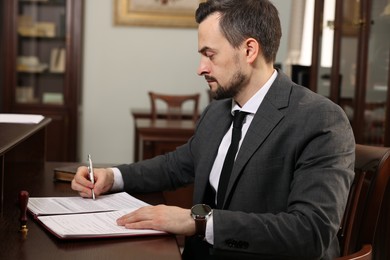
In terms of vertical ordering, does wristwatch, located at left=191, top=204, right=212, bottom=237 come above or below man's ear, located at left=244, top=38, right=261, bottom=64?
below

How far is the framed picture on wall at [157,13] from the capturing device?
270 inches

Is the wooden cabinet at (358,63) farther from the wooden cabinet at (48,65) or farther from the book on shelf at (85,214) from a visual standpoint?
the wooden cabinet at (48,65)

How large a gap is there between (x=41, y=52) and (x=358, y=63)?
13.4ft

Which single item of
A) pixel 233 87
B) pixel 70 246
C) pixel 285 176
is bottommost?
pixel 70 246

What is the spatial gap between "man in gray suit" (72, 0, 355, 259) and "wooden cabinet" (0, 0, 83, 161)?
15.2ft

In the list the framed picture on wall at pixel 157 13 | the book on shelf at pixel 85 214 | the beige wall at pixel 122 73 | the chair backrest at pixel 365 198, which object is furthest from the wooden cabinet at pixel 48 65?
the chair backrest at pixel 365 198

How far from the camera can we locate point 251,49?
1.84m

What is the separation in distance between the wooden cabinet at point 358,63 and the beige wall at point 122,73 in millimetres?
3313

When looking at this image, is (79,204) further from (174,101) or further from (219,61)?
(174,101)

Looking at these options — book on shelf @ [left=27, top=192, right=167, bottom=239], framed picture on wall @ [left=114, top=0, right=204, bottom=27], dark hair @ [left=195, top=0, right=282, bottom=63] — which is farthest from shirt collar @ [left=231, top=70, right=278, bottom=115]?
framed picture on wall @ [left=114, top=0, right=204, bottom=27]

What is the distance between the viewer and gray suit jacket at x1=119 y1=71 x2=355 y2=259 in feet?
5.06

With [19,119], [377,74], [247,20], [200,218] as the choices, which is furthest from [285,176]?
[377,74]

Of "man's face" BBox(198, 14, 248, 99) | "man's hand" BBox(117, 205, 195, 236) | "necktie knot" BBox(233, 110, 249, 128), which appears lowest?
"man's hand" BBox(117, 205, 195, 236)

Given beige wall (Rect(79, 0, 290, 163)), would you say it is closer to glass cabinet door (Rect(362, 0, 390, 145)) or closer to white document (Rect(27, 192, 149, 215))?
glass cabinet door (Rect(362, 0, 390, 145))
